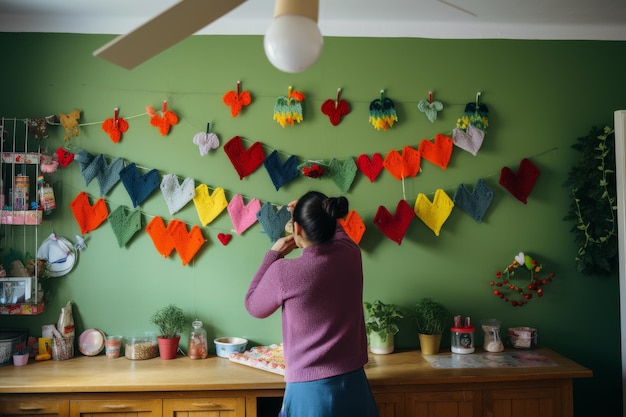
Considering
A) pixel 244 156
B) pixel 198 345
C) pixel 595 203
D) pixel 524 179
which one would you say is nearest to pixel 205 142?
pixel 244 156

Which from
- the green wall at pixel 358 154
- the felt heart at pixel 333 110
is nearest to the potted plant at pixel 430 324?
the green wall at pixel 358 154

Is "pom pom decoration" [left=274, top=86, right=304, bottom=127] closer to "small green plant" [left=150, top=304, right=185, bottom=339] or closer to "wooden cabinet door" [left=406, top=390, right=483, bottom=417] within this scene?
"small green plant" [left=150, top=304, right=185, bottom=339]

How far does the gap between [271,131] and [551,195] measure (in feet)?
4.97

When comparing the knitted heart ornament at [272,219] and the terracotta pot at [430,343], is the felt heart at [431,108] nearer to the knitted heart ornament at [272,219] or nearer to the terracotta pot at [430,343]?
the knitted heart ornament at [272,219]

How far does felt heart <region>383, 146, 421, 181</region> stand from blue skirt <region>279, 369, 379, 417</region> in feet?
3.98

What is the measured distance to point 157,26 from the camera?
122cm

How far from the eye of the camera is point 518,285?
300cm

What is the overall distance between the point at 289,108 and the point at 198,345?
1273 millimetres

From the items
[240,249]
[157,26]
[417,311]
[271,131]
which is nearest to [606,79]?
[417,311]

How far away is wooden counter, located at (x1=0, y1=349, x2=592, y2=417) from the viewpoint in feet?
7.88

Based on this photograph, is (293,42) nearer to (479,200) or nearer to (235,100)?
(235,100)

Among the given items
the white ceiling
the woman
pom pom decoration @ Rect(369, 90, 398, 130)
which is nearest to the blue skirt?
the woman

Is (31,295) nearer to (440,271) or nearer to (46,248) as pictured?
(46,248)

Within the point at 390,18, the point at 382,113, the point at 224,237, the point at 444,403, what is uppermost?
the point at 390,18
